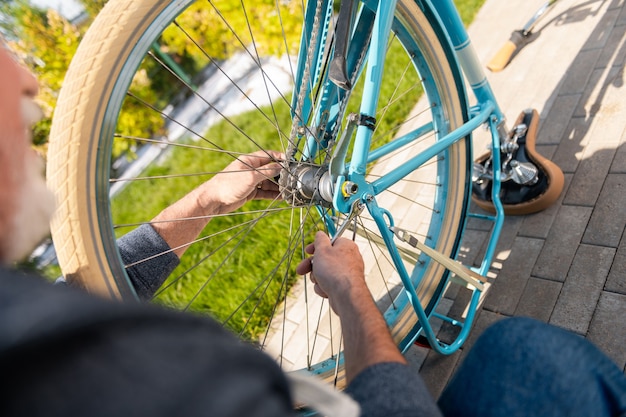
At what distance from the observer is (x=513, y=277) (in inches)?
75.1

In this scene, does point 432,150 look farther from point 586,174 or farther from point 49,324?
point 49,324

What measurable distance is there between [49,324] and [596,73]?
9.92 ft

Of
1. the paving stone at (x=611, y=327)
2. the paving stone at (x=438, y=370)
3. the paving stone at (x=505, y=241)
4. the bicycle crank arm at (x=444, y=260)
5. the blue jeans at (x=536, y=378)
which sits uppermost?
the blue jeans at (x=536, y=378)

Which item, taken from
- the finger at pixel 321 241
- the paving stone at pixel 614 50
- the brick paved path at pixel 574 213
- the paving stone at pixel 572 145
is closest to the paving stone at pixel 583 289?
the brick paved path at pixel 574 213

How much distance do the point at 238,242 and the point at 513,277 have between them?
122 centimetres

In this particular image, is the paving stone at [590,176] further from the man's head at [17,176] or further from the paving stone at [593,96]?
the man's head at [17,176]

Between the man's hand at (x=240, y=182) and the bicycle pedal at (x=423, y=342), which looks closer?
the man's hand at (x=240, y=182)

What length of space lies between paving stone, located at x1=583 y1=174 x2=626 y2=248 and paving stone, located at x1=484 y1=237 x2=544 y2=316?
0.21m

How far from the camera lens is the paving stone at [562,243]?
1.83 metres

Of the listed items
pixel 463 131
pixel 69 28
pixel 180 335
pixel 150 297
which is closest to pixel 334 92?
pixel 463 131

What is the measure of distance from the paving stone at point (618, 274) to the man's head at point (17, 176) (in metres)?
1.88

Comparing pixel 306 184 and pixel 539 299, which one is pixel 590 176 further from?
pixel 306 184

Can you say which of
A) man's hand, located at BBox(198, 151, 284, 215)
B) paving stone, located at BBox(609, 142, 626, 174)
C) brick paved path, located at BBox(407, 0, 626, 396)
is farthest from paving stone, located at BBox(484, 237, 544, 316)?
man's hand, located at BBox(198, 151, 284, 215)

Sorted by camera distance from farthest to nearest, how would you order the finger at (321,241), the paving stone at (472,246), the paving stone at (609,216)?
the paving stone at (472,246), the paving stone at (609,216), the finger at (321,241)
